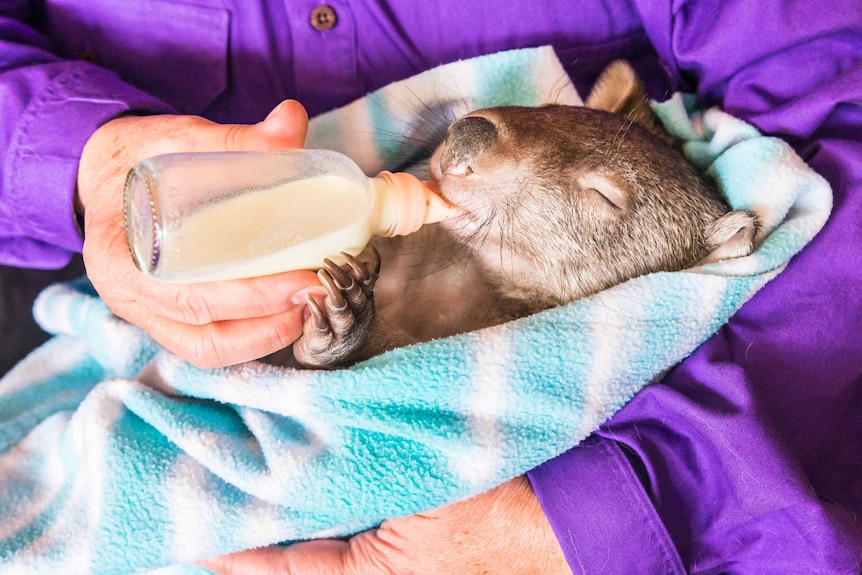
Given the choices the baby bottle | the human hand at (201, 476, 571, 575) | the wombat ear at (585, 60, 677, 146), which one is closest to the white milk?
the baby bottle

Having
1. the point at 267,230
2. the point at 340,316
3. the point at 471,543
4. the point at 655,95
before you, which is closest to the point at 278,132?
the point at 267,230

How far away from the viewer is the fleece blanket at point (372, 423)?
3.68 ft

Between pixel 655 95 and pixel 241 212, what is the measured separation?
3.96ft

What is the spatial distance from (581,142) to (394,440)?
677 millimetres

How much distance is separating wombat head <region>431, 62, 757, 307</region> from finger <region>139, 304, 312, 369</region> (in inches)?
14.9

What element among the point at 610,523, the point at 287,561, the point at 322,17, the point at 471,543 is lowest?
the point at 287,561

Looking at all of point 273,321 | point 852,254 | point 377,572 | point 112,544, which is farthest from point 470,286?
point 112,544

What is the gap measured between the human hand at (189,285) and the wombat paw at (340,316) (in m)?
0.03

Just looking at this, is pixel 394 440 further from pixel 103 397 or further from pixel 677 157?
pixel 677 157

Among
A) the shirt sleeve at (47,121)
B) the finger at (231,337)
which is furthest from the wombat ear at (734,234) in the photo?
the shirt sleeve at (47,121)

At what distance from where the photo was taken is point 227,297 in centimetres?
100

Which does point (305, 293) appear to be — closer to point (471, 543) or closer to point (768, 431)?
point (471, 543)

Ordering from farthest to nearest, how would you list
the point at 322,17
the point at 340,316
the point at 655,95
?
1. the point at 655,95
2. the point at 322,17
3. the point at 340,316

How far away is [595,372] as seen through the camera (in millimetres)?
1133
